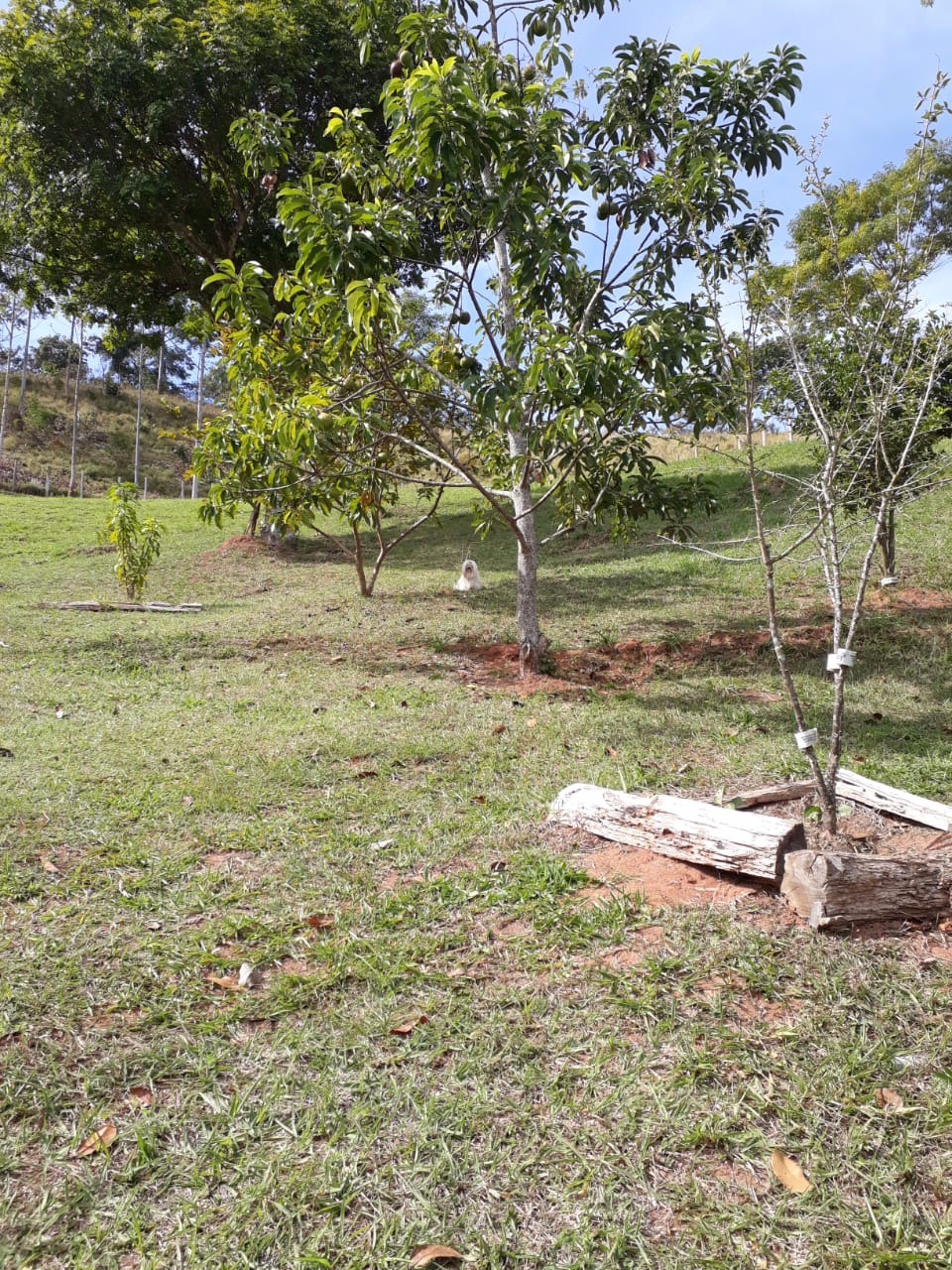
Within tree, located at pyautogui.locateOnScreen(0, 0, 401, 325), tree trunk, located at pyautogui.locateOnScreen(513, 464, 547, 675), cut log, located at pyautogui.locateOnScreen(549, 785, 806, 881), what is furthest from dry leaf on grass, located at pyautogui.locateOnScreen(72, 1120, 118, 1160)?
tree, located at pyautogui.locateOnScreen(0, 0, 401, 325)

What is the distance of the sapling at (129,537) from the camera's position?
Answer: 10078 mm

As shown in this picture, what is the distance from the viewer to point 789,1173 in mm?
1864

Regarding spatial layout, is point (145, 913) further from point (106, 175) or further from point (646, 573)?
point (106, 175)

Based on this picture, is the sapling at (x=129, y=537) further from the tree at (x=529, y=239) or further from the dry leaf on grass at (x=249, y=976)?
the dry leaf on grass at (x=249, y=976)

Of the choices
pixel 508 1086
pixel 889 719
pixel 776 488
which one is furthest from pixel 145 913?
pixel 776 488

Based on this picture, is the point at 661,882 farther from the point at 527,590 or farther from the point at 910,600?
the point at 910,600

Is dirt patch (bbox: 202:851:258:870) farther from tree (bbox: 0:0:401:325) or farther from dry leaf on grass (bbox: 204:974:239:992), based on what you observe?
tree (bbox: 0:0:401:325)

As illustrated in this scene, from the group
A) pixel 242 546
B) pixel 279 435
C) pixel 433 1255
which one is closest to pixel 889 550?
pixel 279 435

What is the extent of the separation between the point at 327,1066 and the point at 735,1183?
1103mm

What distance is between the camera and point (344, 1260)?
5.54 feet

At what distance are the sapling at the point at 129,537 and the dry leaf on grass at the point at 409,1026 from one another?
9.04 meters

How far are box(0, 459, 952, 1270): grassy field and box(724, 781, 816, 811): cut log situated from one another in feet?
1.16

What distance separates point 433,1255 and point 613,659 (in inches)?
228

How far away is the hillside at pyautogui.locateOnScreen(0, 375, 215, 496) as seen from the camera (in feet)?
112
